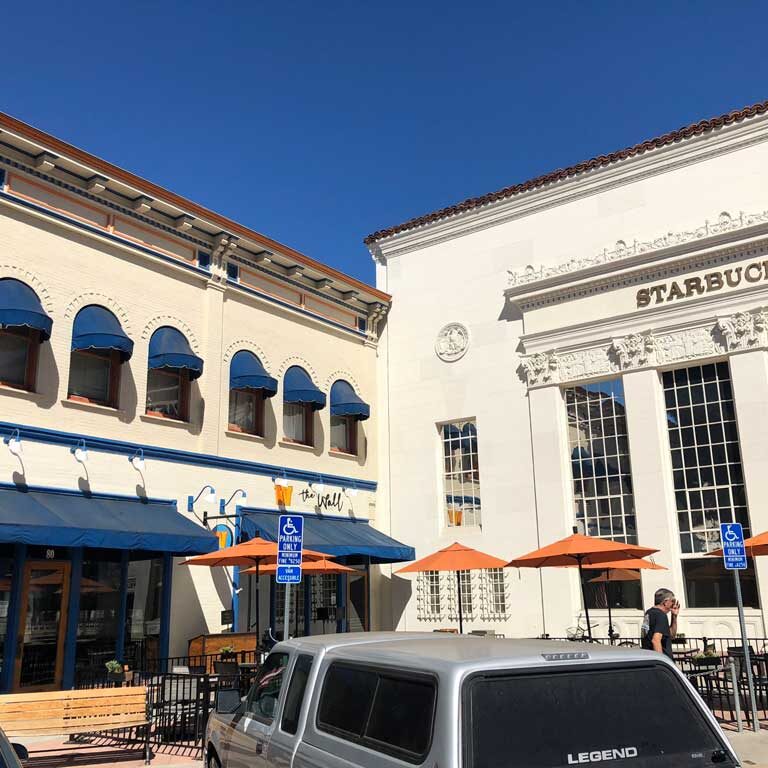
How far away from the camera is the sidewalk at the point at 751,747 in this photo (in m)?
9.34

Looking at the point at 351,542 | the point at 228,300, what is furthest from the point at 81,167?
the point at 351,542

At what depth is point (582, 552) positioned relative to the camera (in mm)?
14438

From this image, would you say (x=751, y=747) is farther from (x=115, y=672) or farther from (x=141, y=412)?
(x=141, y=412)

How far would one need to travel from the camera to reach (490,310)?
74.0ft

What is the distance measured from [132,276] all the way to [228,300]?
279cm

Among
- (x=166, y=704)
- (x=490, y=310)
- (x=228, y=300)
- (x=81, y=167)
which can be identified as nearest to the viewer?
(x=166, y=704)

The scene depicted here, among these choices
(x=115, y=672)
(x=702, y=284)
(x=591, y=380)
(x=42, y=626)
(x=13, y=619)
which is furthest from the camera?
(x=591, y=380)

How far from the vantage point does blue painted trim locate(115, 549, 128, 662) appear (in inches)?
621

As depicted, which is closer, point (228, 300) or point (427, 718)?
point (427, 718)

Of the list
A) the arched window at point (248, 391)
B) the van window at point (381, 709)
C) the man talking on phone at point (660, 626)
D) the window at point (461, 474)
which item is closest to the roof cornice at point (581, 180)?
the window at point (461, 474)

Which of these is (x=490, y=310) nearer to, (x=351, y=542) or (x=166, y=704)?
(x=351, y=542)

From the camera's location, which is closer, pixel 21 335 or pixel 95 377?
pixel 21 335

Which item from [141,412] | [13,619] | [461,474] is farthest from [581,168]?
[13,619]

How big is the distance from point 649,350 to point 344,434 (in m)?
8.85
